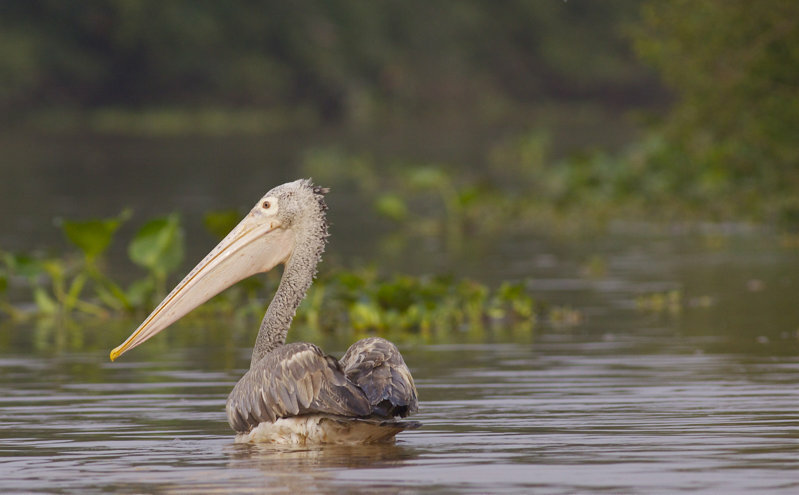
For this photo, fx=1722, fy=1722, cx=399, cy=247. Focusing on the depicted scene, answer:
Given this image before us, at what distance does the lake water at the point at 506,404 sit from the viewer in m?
6.80

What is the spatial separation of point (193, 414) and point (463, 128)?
5463 centimetres

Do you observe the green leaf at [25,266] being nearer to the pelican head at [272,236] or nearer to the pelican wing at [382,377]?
the pelican head at [272,236]

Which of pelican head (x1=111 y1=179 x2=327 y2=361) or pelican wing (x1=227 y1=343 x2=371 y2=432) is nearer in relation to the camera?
pelican wing (x1=227 y1=343 x2=371 y2=432)

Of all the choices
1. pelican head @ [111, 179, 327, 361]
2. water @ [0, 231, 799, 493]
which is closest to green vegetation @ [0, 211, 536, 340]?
water @ [0, 231, 799, 493]

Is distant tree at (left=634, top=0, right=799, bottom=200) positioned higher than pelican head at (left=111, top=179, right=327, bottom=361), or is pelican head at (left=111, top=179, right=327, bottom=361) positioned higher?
distant tree at (left=634, top=0, right=799, bottom=200)

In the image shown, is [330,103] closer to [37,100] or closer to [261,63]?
[261,63]

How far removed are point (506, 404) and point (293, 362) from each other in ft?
6.28

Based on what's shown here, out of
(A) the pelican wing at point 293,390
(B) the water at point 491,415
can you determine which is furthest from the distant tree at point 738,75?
(A) the pelican wing at point 293,390

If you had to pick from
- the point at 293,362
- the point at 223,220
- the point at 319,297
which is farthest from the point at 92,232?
the point at 293,362

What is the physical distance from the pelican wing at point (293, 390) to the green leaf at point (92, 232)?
5337 millimetres

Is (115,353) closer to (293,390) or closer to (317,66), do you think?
(293,390)

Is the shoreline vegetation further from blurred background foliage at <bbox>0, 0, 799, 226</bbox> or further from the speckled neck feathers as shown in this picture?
the speckled neck feathers

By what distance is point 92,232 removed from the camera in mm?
12977

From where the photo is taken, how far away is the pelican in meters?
7.27
